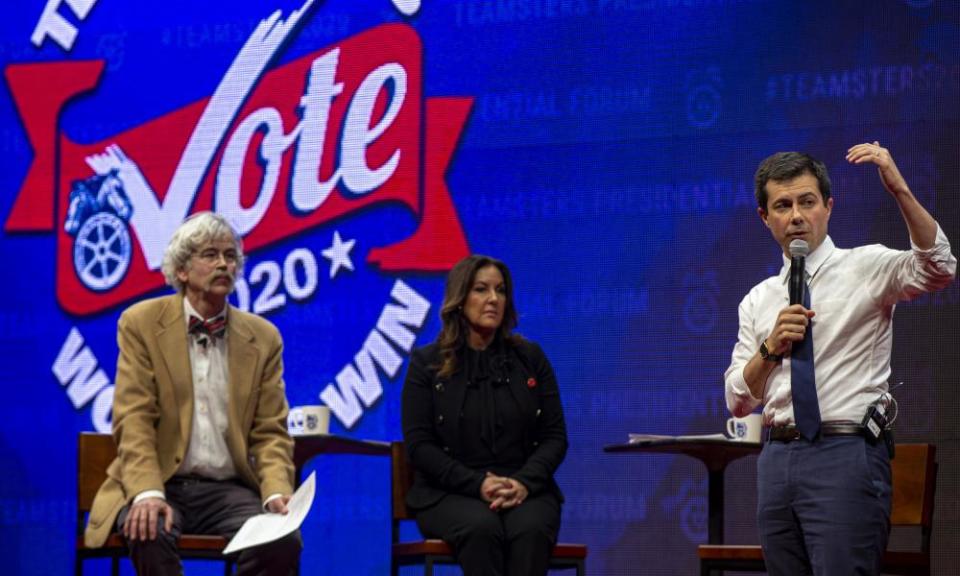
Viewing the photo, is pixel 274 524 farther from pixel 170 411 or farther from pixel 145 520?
pixel 170 411

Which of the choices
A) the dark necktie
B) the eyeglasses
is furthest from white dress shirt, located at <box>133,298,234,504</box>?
the dark necktie

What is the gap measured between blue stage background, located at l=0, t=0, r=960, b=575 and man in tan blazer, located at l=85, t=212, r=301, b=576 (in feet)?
4.14

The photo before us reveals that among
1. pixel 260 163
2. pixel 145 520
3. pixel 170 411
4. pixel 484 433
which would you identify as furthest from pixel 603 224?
pixel 145 520

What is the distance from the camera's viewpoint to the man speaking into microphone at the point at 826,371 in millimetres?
2639

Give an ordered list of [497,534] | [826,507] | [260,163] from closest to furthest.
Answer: [826,507]
[497,534]
[260,163]

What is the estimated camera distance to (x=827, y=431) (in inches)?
107

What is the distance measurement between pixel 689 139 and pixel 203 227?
1988 mm

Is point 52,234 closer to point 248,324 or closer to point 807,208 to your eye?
point 248,324

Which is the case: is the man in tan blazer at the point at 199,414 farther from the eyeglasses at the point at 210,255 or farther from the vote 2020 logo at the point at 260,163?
the vote 2020 logo at the point at 260,163

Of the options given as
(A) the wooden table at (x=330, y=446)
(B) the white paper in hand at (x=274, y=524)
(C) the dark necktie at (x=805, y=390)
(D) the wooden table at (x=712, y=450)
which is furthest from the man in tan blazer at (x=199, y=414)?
(C) the dark necktie at (x=805, y=390)

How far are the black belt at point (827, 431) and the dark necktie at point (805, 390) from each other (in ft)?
0.09

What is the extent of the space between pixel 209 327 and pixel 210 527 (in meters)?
0.63

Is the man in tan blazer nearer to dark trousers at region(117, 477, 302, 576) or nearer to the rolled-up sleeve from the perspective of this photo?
dark trousers at region(117, 477, 302, 576)

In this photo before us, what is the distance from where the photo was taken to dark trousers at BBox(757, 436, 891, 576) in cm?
263
